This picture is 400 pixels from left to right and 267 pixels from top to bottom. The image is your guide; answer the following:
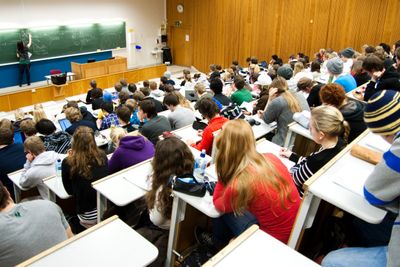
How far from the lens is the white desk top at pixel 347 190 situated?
1748 millimetres

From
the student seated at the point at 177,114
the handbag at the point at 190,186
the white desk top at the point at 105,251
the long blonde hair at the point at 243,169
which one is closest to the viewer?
the white desk top at the point at 105,251

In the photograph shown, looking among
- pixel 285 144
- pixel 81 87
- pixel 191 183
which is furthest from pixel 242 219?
pixel 81 87

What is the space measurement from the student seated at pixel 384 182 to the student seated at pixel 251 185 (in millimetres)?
475

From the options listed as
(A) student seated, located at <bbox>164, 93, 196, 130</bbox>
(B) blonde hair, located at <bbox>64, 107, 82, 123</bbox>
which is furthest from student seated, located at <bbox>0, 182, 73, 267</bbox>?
(B) blonde hair, located at <bbox>64, 107, 82, 123</bbox>

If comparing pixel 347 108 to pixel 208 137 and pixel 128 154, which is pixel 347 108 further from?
pixel 128 154

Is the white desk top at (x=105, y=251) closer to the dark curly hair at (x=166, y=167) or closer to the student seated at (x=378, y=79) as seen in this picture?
the dark curly hair at (x=166, y=167)

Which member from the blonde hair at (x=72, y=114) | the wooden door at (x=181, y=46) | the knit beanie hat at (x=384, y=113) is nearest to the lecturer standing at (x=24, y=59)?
the wooden door at (x=181, y=46)

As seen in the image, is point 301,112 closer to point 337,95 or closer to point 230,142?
point 337,95

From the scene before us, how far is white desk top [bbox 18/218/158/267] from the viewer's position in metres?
1.89

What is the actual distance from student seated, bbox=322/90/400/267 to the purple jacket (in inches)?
81.0

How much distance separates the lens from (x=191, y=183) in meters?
2.36

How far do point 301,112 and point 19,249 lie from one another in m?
3.30

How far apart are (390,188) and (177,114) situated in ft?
12.2

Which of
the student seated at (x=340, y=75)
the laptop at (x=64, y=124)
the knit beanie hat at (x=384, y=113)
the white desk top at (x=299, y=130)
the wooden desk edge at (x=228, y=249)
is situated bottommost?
the laptop at (x=64, y=124)
